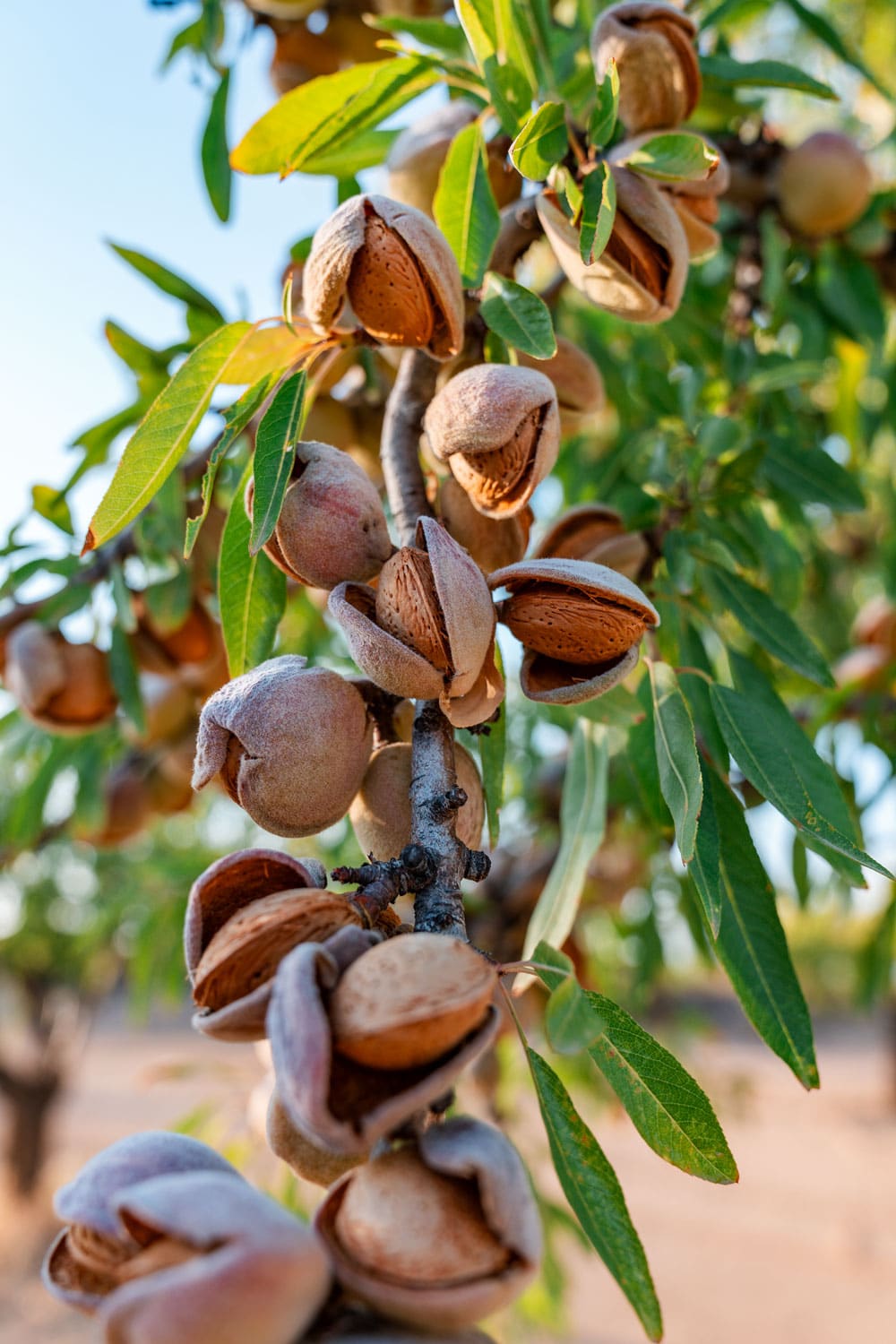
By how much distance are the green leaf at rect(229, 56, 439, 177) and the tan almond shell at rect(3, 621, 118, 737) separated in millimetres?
898

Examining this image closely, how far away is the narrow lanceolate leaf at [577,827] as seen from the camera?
126 centimetres

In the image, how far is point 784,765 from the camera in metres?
1.03

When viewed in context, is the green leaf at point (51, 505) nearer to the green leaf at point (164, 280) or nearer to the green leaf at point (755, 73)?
the green leaf at point (164, 280)

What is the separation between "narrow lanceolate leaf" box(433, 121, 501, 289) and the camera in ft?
3.55

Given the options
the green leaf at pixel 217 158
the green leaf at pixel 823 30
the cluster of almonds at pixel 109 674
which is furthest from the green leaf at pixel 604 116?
the cluster of almonds at pixel 109 674

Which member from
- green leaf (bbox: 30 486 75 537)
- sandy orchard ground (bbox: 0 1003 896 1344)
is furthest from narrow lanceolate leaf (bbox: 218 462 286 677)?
sandy orchard ground (bbox: 0 1003 896 1344)

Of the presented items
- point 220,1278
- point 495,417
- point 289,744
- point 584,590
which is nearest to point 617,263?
point 495,417

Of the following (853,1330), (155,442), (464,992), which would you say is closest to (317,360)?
(155,442)

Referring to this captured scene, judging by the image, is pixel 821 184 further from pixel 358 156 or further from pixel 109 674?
pixel 109 674

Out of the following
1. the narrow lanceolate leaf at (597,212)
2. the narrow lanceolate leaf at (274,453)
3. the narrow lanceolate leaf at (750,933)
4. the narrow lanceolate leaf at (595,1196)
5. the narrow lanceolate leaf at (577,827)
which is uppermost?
the narrow lanceolate leaf at (597,212)

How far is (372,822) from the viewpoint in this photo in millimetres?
850

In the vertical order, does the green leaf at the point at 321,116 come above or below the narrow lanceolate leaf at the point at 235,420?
above

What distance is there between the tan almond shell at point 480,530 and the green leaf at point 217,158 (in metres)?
0.86

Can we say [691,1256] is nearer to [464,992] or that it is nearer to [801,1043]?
[801,1043]
